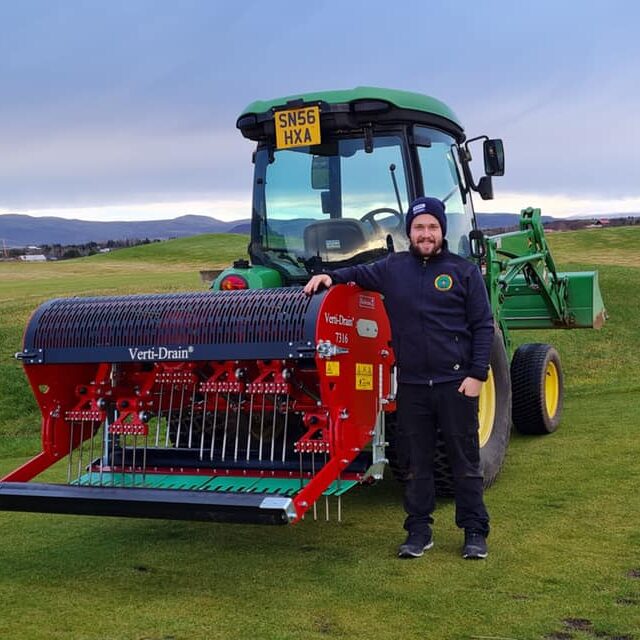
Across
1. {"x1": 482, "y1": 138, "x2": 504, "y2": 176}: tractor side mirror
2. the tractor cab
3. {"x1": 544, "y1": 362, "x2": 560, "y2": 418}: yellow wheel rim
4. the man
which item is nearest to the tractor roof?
the tractor cab

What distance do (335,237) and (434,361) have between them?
1.77 meters

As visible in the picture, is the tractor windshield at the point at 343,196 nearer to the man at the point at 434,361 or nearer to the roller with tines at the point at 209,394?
the roller with tines at the point at 209,394

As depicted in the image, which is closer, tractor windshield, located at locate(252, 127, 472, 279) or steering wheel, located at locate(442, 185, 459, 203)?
tractor windshield, located at locate(252, 127, 472, 279)

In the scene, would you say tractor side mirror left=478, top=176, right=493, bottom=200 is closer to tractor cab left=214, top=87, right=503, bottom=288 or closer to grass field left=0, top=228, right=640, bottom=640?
tractor cab left=214, top=87, right=503, bottom=288

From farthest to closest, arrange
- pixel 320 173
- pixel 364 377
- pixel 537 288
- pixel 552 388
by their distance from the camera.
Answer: pixel 537 288 → pixel 552 388 → pixel 320 173 → pixel 364 377

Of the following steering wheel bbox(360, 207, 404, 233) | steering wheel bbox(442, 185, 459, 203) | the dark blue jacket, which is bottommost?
the dark blue jacket

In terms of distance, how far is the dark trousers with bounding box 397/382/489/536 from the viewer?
5027 mm

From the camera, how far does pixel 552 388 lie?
9023mm

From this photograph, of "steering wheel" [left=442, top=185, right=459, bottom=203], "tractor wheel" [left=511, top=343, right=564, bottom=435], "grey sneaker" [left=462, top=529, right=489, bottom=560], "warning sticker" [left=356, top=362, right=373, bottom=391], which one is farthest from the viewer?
"tractor wheel" [left=511, top=343, right=564, bottom=435]

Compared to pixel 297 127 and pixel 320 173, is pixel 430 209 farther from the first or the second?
pixel 320 173

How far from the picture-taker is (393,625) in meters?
4.05

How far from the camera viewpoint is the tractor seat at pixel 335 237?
254 inches

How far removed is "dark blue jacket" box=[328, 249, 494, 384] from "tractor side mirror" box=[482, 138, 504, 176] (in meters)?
2.12

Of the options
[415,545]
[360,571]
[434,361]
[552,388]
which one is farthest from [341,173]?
[552,388]
